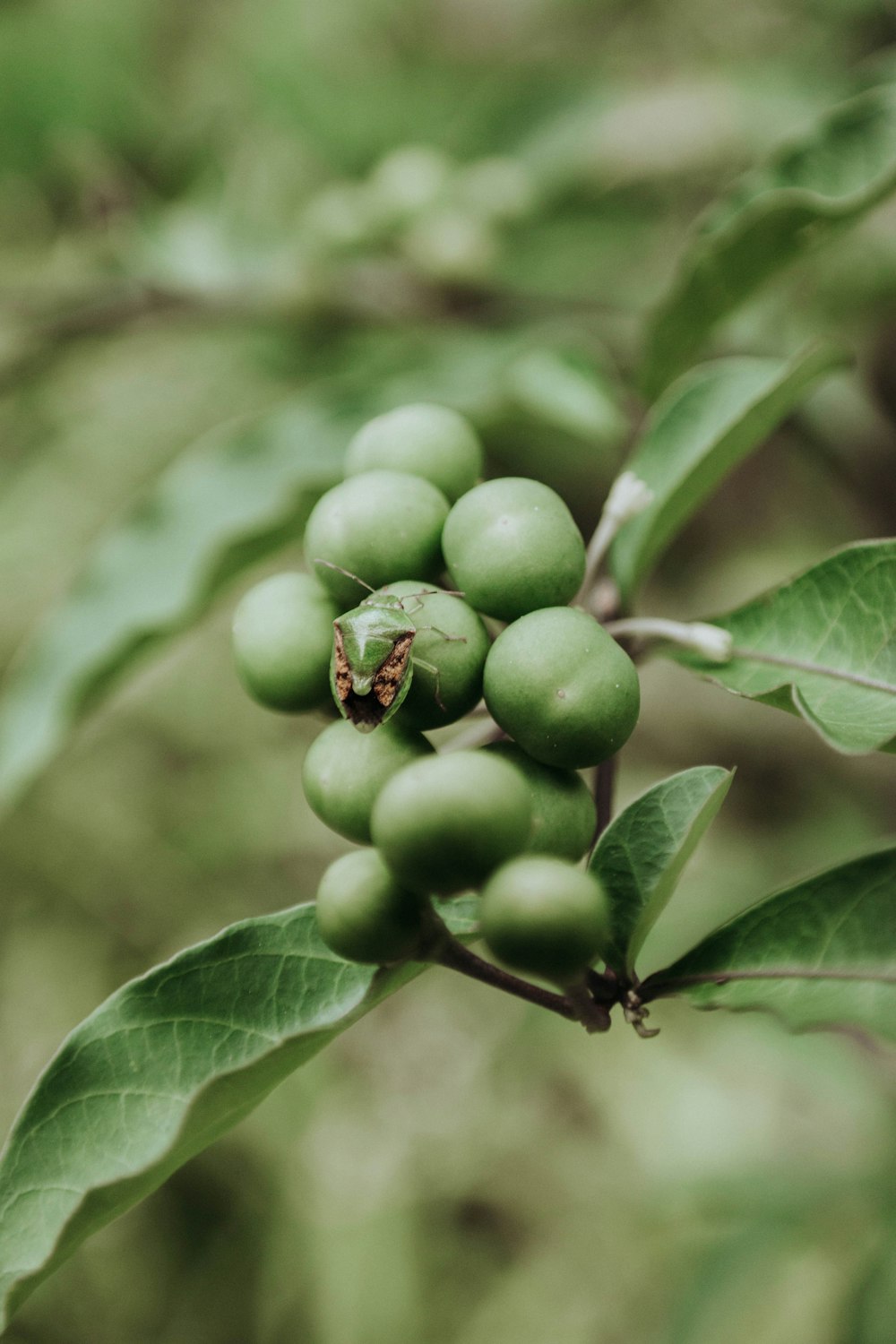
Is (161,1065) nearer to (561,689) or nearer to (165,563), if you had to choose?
(561,689)

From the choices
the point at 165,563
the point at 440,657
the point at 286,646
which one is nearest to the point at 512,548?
the point at 440,657

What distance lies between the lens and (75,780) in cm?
352

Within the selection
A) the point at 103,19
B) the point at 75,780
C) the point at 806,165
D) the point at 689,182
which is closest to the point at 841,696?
the point at 806,165

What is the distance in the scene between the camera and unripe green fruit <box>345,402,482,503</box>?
3.50 ft

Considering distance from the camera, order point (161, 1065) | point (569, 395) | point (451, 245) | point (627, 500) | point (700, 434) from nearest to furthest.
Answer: point (161, 1065) → point (627, 500) → point (700, 434) → point (569, 395) → point (451, 245)

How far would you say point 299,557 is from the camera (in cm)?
345

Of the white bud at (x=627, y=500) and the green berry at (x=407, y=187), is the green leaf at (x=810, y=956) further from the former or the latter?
the green berry at (x=407, y=187)

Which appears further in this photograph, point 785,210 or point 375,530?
point 785,210

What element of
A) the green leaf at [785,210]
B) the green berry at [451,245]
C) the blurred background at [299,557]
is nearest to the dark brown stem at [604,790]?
the green leaf at [785,210]

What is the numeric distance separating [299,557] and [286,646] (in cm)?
251

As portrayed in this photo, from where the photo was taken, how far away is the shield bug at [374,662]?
86cm

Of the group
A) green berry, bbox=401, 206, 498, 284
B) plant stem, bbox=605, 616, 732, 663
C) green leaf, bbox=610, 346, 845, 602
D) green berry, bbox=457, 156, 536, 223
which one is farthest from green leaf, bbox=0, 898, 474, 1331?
green berry, bbox=457, 156, 536, 223

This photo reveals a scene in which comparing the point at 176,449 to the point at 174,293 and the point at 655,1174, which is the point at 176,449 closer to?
the point at 174,293

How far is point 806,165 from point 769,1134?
8.13 ft
